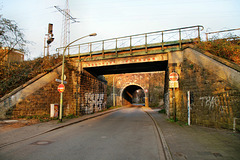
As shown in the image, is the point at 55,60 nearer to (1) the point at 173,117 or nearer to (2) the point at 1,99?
(2) the point at 1,99

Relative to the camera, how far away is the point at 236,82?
779 centimetres

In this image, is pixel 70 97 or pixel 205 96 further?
pixel 70 97

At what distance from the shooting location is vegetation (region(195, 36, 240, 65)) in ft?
32.6

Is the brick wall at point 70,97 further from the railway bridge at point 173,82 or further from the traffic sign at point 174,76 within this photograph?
the traffic sign at point 174,76

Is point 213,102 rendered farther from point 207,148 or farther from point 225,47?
point 207,148

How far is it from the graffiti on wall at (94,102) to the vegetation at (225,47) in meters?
12.4

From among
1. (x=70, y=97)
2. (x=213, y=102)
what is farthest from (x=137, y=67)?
(x=213, y=102)

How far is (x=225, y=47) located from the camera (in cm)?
1055

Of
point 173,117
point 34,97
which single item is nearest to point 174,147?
point 173,117

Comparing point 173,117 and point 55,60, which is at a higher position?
point 55,60

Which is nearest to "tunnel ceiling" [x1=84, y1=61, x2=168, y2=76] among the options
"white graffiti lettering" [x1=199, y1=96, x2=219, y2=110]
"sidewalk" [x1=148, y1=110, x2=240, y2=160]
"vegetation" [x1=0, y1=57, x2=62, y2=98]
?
"vegetation" [x1=0, y1=57, x2=62, y2=98]

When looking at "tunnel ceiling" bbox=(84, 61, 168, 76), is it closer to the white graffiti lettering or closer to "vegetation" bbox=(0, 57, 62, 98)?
"vegetation" bbox=(0, 57, 62, 98)

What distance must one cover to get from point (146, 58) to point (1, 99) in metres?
11.7

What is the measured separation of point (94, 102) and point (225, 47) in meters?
14.7
